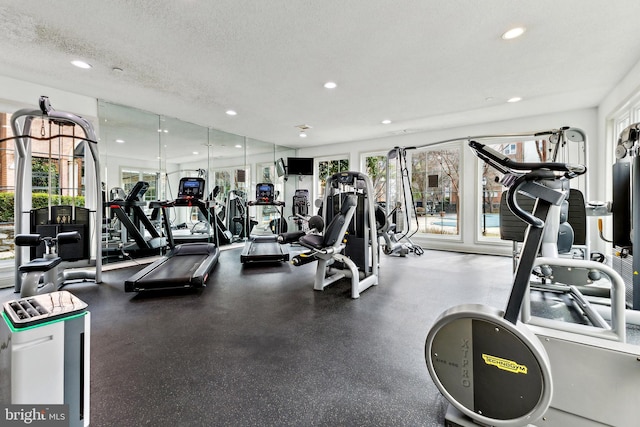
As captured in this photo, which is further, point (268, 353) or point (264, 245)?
point (264, 245)

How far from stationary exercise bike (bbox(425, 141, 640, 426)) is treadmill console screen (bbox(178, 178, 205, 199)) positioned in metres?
5.13

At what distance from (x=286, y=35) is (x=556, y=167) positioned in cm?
264

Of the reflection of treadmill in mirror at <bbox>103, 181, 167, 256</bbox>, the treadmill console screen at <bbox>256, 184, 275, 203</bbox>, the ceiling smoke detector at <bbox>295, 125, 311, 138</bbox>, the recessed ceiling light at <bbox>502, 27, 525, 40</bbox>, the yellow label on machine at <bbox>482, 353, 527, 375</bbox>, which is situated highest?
the ceiling smoke detector at <bbox>295, 125, 311, 138</bbox>

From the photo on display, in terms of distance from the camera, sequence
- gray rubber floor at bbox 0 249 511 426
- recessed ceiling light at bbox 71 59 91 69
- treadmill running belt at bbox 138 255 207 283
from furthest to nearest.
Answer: treadmill running belt at bbox 138 255 207 283 < recessed ceiling light at bbox 71 59 91 69 < gray rubber floor at bbox 0 249 511 426

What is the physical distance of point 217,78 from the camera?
3730 mm

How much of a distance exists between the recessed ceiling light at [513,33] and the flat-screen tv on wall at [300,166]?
19.3ft

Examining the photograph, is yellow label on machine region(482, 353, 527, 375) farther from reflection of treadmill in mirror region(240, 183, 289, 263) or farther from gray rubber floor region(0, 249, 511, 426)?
reflection of treadmill in mirror region(240, 183, 289, 263)

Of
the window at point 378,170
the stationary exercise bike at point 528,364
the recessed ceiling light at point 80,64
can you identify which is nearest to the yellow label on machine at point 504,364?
the stationary exercise bike at point 528,364

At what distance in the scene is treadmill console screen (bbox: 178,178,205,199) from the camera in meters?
5.37

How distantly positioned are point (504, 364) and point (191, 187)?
18.2 ft

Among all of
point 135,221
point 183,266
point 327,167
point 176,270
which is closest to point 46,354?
point 176,270

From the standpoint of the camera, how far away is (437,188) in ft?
22.1

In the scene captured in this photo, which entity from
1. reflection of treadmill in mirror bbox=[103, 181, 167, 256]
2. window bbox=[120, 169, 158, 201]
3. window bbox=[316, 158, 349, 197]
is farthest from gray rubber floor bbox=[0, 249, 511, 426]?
window bbox=[316, 158, 349, 197]

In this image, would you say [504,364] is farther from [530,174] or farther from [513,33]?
[513,33]
